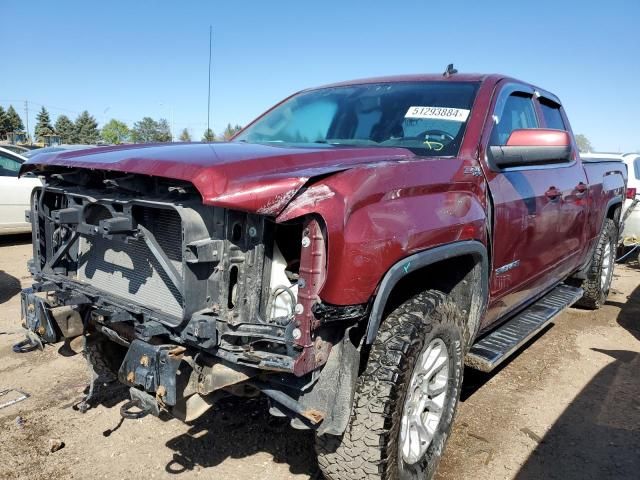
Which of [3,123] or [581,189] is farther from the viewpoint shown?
[3,123]

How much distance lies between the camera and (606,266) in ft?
20.8

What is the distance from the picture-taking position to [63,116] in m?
88.1

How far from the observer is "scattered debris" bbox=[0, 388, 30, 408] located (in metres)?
3.50

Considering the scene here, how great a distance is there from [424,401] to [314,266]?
1150 mm

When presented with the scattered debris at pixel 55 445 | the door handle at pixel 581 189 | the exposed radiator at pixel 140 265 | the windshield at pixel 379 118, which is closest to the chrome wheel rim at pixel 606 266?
the door handle at pixel 581 189

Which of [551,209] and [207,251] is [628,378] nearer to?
[551,209]

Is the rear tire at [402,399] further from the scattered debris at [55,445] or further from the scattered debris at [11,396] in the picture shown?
the scattered debris at [11,396]

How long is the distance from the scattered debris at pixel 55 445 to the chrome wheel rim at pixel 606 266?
218 inches

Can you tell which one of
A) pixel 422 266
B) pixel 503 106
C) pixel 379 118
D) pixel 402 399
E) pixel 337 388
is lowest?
pixel 402 399

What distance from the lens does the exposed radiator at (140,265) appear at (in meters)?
2.29

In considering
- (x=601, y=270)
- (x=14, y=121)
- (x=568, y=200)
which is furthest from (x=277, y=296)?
(x=14, y=121)

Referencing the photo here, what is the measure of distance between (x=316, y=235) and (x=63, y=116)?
320ft

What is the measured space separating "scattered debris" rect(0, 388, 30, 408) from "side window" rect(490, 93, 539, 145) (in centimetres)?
338

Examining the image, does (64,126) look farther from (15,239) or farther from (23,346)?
(23,346)
